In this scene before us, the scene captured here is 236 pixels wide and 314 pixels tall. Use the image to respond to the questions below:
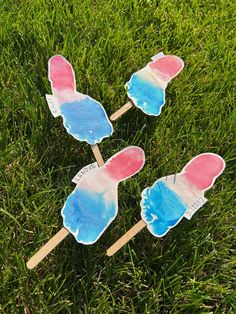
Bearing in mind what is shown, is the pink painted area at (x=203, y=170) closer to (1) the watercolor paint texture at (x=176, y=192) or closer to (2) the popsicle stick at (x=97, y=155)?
(1) the watercolor paint texture at (x=176, y=192)

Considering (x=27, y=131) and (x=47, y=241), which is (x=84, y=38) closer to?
(x=27, y=131)

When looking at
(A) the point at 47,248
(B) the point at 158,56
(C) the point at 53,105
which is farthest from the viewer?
(B) the point at 158,56

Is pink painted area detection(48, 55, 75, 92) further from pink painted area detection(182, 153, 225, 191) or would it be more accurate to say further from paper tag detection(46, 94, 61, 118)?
pink painted area detection(182, 153, 225, 191)

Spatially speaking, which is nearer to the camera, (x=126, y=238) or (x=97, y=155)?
(x=126, y=238)

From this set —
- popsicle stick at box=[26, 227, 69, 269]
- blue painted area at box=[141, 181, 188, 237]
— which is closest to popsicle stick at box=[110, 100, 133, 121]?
blue painted area at box=[141, 181, 188, 237]

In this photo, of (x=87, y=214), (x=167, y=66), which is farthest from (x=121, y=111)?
(x=87, y=214)

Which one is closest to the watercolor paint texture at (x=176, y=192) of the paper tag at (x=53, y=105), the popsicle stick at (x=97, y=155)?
the popsicle stick at (x=97, y=155)

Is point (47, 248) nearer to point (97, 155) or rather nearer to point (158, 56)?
point (97, 155)
